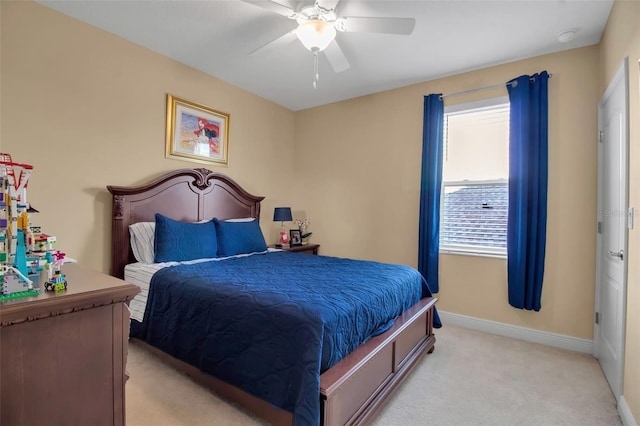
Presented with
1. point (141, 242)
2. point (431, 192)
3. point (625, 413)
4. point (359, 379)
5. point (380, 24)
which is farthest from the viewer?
point (431, 192)

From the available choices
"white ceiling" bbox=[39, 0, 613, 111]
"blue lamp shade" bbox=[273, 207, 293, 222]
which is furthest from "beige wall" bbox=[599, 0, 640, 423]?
"blue lamp shade" bbox=[273, 207, 293, 222]

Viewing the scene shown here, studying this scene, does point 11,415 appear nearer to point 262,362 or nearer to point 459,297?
point 262,362

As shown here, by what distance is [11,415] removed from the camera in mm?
787

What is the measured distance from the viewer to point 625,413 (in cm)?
180

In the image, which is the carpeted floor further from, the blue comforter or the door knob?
the door knob

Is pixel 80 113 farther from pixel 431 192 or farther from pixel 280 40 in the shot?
pixel 431 192

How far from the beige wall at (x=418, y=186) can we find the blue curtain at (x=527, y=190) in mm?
107

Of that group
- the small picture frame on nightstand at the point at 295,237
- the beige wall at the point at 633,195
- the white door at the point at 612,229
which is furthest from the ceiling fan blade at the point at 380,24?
the small picture frame on nightstand at the point at 295,237

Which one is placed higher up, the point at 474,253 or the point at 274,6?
the point at 274,6

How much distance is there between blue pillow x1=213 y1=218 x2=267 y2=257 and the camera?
3.26 meters

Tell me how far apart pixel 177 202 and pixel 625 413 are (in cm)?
381

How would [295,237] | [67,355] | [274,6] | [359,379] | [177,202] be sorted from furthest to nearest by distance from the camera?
[295,237]
[177,202]
[274,6]
[359,379]
[67,355]

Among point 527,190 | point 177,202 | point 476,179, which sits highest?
point 476,179

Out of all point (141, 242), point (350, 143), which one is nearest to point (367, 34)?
point (350, 143)
